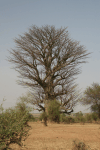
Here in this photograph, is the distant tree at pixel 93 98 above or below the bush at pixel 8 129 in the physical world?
above

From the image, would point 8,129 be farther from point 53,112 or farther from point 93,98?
point 93,98

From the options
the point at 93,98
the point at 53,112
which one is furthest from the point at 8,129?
the point at 93,98

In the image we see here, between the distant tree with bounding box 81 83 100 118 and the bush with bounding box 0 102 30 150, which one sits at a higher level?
the distant tree with bounding box 81 83 100 118

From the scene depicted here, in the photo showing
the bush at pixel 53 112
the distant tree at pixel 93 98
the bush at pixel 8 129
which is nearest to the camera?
the bush at pixel 8 129

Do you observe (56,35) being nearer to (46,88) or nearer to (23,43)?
(23,43)

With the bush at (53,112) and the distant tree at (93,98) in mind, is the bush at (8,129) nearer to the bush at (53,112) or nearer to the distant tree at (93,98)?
the bush at (53,112)

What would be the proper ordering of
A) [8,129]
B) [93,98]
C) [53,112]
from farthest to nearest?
1. [93,98]
2. [53,112]
3. [8,129]

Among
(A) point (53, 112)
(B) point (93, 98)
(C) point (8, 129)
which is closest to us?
(C) point (8, 129)

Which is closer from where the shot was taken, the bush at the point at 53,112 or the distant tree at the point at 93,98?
the bush at the point at 53,112

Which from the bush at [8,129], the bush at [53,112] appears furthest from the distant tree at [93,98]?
the bush at [8,129]

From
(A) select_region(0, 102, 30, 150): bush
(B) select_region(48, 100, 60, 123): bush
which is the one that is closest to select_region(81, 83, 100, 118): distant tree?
(B) select_region(48, 100, 60, 123): bush

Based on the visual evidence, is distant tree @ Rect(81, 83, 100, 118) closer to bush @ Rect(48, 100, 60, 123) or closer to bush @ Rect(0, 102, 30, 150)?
bush @ Rect(48, 100, 60, 123)

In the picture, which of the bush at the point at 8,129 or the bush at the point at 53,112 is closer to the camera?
the bush at the point at 8,129

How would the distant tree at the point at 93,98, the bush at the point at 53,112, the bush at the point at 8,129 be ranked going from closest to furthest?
the bush at the point at 8,129
the bush at the point at 53,112
the distant tree at the point at 93,98
